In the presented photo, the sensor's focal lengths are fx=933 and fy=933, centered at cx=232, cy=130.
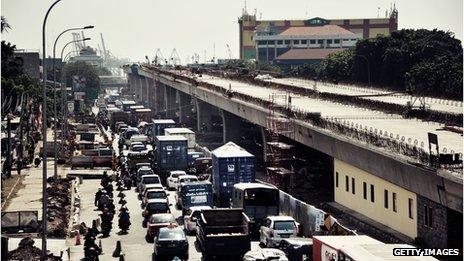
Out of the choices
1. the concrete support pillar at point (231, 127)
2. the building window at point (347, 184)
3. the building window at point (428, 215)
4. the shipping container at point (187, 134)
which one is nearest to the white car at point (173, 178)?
the building window at point (347, 184)

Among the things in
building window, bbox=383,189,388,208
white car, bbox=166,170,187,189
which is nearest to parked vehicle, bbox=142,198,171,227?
building window, bbox=383,189,388,208

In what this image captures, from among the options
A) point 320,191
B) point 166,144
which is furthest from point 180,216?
point 166,144

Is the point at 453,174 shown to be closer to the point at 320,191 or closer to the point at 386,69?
the point at 320,191

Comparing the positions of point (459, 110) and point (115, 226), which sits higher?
point (459, 110)

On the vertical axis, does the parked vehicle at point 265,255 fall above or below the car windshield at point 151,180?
above

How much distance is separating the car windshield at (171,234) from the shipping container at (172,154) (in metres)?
28.7

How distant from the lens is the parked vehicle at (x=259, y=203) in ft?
133

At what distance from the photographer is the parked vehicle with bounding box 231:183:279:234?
40469 mm

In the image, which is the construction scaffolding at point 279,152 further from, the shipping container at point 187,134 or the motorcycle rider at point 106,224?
the motorcycle rider at point 106,224

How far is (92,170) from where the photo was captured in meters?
70.4

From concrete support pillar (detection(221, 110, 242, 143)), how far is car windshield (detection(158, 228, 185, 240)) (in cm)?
5640

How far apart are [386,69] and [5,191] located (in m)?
81.3

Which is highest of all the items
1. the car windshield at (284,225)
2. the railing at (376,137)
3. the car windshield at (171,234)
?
the railing at (376,137)

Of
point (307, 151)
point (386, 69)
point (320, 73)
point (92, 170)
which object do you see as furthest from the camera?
point (320, 73)
